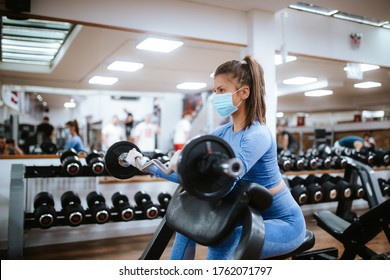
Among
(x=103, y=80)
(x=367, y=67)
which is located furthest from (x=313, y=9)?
(x=103, y=80)

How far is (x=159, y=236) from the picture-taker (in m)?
1.31

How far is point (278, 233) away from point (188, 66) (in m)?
3.44

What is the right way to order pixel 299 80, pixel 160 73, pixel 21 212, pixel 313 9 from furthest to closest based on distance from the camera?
pixel 160 73 < pixel 299 80 < pixel 313 9 < pixel 21 212

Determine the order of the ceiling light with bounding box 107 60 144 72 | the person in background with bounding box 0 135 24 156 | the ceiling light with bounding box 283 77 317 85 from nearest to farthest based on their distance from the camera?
the person in background with bounding box 0 135 24 156 < the ceiling light with bounding box 283 77 317 85 < the ceiling light with bounding box 107 60 144 72

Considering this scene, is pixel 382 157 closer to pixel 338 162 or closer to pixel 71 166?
pixel 338 162

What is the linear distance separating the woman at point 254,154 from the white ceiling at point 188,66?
0.91 metres

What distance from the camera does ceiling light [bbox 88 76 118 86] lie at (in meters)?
5.88

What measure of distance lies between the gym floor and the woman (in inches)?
56.8

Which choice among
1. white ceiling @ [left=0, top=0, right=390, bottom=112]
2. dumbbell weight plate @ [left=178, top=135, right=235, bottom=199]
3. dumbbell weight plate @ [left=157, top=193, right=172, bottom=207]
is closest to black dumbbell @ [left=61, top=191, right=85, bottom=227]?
dumbbell weight plate @ [left=157, top=193, right=172, bottom=207]

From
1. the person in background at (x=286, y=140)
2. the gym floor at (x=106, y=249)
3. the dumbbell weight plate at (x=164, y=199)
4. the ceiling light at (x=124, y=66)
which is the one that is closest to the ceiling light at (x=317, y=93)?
the person in background at (x=286, y=140)

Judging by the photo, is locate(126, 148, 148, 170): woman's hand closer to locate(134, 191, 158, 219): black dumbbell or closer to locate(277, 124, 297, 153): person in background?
locate(134, 191, 158, 219): black dumbbell

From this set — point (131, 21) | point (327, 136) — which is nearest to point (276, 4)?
point (131, 21)

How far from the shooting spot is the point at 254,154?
40.8 inches
